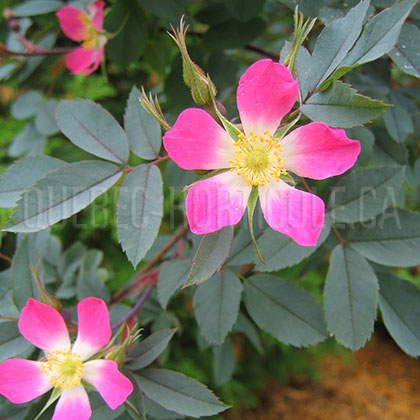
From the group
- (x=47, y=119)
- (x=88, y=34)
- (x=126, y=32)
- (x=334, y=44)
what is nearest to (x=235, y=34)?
(x=126, y=32)

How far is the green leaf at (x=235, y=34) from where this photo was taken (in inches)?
38.3

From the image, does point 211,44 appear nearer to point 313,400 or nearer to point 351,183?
point 351,183

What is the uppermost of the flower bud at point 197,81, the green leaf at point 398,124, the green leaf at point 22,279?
the flower bud at point 197,81

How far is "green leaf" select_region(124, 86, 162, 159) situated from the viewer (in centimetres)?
72

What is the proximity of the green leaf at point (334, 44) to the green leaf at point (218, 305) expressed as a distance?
1.19ft

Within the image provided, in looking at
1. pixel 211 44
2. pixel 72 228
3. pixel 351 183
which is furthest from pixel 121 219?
pixel 72 228

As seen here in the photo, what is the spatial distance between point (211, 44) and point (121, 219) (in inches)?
21.4

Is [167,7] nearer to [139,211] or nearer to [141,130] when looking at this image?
[141,130]

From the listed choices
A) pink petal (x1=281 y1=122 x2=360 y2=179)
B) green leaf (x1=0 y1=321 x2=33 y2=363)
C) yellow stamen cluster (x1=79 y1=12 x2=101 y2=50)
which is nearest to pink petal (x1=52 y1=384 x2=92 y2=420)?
green leaf (x1=0 y1=321 x2=33 y2=363)

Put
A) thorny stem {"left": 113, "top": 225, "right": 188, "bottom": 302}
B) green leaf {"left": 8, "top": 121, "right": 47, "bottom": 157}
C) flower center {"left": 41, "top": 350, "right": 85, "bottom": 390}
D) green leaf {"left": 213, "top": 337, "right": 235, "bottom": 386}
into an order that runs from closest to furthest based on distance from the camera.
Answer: flower center {"left": 41, "top": 350, "right": 85, "bottom": 390} < thorny stem {"left": 113, "top": 225, "right": 188, "bottom": 302} < green leaf {"left": 213, "top": 337, "right": 235, "bottom": 386} < green leaf {"left": 8, "top": 121, "right": 47, "bottom": 157}

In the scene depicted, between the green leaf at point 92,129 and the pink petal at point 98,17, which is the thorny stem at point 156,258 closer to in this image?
the green leaf at point 92,129

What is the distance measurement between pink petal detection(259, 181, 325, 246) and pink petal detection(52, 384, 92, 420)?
347mm

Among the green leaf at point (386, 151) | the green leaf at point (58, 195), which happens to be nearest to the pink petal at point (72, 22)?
the green leaf at point (58, 195)

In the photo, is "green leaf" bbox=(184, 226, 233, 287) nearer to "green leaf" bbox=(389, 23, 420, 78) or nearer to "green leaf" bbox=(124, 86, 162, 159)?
"green leaf" bbox=(124, 86, 162, 159)
